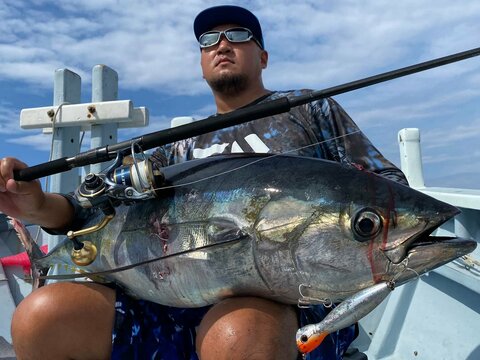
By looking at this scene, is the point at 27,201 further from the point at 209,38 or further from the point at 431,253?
the point at 431,253

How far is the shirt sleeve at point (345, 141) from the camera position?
5.92ft

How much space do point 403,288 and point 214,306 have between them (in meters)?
2.12

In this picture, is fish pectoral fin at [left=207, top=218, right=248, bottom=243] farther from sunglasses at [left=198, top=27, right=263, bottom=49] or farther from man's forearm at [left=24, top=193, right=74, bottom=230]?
sunglasses at [left=198, top=27, right=263, bottom=49]

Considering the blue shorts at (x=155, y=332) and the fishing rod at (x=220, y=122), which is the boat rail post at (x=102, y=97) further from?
the blue shorts at (x=155, y=332)

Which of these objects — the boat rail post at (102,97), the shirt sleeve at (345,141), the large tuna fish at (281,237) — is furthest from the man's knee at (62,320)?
the boat rail post at (102,97)

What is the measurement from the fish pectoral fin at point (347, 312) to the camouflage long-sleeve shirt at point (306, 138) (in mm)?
743

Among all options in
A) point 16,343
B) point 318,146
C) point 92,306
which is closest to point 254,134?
point 318,146

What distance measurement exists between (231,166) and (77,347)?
92 cm

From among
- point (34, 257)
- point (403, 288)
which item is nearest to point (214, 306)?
point (34, 257)

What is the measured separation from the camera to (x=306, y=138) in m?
2.05

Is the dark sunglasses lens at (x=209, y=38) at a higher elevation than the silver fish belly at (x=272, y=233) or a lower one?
higher

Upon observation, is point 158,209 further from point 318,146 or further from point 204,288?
point 318,146

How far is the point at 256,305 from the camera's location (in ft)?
4.65

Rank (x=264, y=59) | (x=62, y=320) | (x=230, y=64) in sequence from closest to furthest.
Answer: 1. (x=62, y=320)
2. (x=230, y=64)
3. (x=264, y=59)
